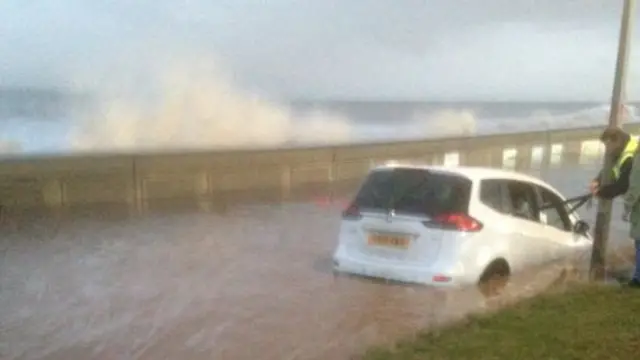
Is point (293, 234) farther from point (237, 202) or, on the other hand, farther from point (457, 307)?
point (457, 307)

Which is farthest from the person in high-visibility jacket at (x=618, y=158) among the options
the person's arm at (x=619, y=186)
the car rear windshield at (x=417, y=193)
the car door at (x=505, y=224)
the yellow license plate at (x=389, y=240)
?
the yellow license plate at (x=389, y=240)

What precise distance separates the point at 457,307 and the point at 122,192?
10.5 metres

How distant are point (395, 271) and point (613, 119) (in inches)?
128

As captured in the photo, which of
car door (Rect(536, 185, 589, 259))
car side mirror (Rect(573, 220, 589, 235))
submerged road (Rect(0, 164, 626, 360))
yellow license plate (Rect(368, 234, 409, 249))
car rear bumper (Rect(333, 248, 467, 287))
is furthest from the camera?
car side mirror (Rect(573, 220, 589, 235))

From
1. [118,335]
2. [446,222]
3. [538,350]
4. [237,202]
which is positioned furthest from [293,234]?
[538,350]

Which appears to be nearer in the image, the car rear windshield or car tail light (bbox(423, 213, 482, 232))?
car tail light (bbox(423, 213, 482, 232))

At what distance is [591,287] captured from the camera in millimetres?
8492

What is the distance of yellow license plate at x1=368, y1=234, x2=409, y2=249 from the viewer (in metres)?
9.38

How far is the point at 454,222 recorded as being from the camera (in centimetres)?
927

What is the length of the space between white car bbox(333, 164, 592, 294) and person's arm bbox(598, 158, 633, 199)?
99 centimetres

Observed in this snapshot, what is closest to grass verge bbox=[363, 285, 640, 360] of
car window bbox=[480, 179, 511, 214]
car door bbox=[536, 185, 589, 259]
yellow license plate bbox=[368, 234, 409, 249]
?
yellow license plate bbox=[368, 234, 409, 249]

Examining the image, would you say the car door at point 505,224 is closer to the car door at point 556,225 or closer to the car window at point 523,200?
the car window at point 523,200

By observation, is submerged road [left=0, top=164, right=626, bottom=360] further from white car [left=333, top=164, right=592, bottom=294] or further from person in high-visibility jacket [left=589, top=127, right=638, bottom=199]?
person in high-visibility jacket [left=589, top=127, right=638, bottom=199]

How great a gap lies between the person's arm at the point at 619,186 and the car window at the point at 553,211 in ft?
3.60
